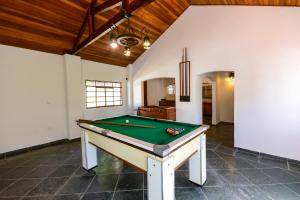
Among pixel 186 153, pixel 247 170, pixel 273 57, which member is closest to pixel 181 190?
pixel 186 153

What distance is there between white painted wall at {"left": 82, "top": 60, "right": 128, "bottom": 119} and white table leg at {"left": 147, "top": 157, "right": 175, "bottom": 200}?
4.58 metres

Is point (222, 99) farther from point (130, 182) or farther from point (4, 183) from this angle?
point (4, 183)

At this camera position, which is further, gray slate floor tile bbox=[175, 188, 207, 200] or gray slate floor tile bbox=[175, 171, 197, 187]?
gray slate floor tile bbox=[175, 171, 197, 187]

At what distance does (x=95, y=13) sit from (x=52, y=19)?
39.3 inches

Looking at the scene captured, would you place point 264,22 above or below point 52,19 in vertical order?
below

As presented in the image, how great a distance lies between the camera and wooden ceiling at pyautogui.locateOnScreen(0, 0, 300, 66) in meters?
3.13

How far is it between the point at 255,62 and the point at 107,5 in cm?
362

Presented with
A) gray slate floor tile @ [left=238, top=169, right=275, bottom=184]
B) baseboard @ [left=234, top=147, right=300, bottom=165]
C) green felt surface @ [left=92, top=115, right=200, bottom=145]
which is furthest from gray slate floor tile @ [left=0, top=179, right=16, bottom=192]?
baseboard @ [left=234, top=147, right=300, bottom=165]

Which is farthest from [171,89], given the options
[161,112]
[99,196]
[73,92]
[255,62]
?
[99,196]

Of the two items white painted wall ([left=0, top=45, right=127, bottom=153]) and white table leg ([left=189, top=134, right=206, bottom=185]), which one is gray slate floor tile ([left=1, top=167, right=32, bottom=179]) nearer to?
white painted wall ([left=0, top=45, right=127, bottom=153])

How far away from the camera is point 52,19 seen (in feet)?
11.6

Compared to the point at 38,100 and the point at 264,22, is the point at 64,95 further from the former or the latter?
the point at 264,22

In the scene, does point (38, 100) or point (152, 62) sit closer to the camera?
point (38, 100)

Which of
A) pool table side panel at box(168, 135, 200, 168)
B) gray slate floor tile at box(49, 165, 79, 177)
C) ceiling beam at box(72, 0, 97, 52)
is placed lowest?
gray slate floor tile at box(49, 165, 79, 177)
